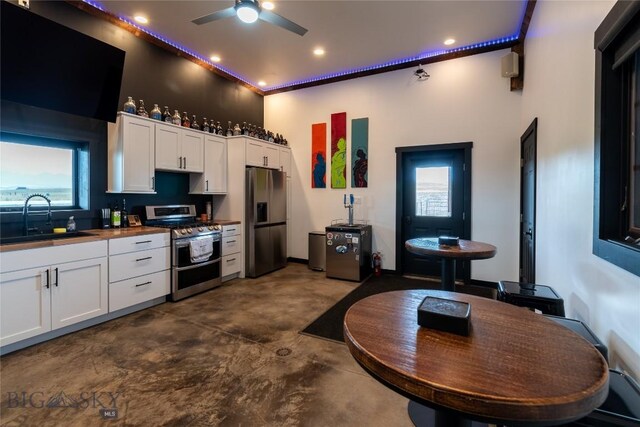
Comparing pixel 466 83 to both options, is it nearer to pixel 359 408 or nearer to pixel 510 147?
pixel 510 147

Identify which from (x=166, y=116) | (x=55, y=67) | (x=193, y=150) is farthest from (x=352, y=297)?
(x=55, y=67)

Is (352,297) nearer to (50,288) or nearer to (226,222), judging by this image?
(226,222)

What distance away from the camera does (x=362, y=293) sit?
3.95 metres

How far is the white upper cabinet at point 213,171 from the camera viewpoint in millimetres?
4348

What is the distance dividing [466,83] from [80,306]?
17.9 ft

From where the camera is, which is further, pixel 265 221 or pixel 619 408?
pixel 265 221

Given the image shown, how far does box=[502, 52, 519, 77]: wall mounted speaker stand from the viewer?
372cm

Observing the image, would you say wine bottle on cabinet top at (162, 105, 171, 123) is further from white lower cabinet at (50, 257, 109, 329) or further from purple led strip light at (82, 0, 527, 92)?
white lower cabinet at (50, 257, 109, 329)

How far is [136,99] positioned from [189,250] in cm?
209

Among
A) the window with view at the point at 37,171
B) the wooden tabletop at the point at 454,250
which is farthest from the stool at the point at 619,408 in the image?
the window with view at the point at 37,171

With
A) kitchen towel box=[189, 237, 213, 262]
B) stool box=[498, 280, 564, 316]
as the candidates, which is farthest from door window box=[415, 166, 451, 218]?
kitchen towel box=[189, 237, 213, 262]

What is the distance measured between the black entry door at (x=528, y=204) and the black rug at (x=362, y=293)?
2.22 feet

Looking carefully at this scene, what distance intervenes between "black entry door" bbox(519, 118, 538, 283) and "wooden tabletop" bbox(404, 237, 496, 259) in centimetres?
86

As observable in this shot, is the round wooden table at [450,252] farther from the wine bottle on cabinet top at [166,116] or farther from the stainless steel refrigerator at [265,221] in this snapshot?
the wine bottle on cabinet top at [166,116]
